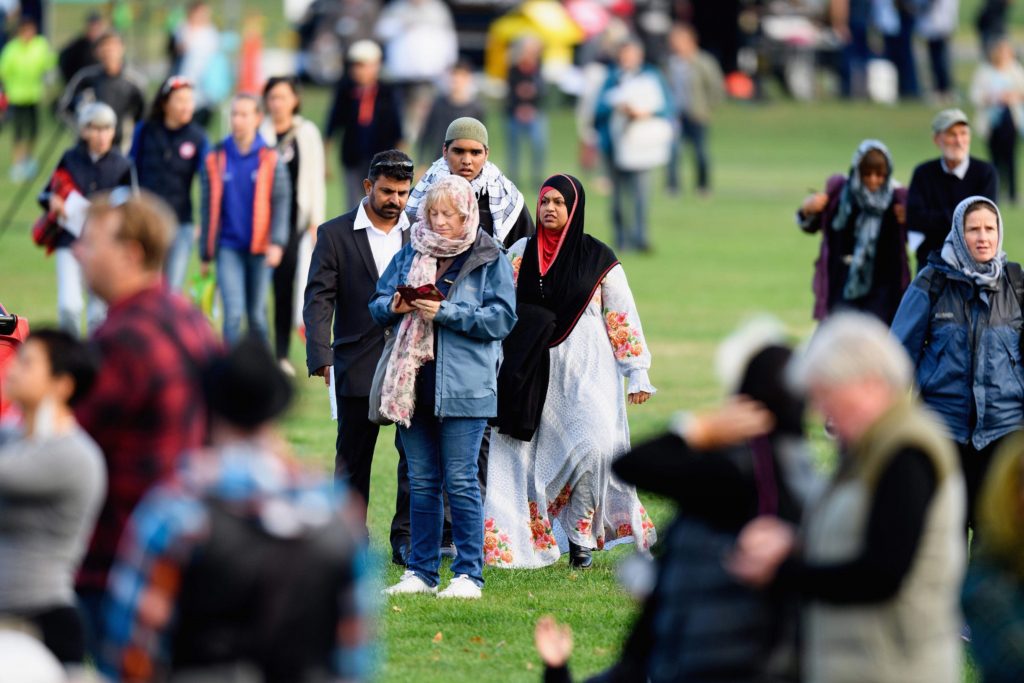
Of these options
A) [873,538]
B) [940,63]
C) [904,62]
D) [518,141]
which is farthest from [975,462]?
[904,62]

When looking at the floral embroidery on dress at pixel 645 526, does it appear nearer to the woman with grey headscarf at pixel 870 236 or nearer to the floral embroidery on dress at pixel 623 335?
the floral embroidery on dress at pixel 623 335

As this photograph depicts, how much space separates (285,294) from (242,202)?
4.55 feet

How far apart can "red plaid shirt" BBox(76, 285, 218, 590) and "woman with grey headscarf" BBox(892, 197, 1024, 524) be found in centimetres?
407

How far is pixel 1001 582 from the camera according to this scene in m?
5.07

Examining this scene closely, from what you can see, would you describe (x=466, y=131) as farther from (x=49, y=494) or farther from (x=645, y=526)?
(x=49, y=494)

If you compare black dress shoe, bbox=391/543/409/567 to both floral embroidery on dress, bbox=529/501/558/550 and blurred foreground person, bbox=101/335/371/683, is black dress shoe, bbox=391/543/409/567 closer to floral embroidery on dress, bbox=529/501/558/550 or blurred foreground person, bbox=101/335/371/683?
floral embroidery on dress, bbox=529/501/558/550

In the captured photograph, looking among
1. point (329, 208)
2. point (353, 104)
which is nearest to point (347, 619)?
point (353, 104)

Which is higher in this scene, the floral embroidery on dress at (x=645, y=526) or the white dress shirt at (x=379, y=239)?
the white dress shirt at (x=379, y=239)

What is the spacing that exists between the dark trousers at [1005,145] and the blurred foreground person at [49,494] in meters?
21.6

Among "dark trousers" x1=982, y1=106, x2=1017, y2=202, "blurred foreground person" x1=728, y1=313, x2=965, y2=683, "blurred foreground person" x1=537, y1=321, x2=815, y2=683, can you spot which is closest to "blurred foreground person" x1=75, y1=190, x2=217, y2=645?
"blurred foreground person" x1=537, y1=321, x2=815, y2=683

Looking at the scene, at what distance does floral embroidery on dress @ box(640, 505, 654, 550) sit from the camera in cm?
967

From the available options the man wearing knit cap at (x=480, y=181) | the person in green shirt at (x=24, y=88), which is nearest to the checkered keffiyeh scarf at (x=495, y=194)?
the man wearing knit cap at (x=480, y=181)

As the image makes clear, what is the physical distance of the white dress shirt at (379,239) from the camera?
9.40 m

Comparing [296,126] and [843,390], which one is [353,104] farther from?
[843,390]
